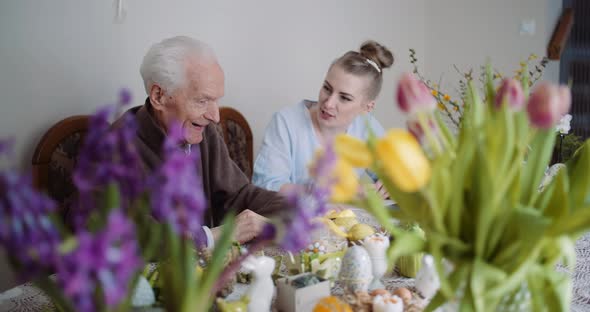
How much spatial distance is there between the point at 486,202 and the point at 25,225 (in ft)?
1.62

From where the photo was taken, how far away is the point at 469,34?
3.73 m

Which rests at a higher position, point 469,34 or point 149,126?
point 469,34

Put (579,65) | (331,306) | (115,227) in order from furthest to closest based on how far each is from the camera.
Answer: (579,65)
(331,306)
(115,227)

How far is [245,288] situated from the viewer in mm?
1001

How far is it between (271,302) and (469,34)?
10.9ft

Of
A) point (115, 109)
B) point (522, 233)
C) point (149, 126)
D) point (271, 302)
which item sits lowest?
point (271, 302)

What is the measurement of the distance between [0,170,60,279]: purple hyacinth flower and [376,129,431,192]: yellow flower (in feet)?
1.06

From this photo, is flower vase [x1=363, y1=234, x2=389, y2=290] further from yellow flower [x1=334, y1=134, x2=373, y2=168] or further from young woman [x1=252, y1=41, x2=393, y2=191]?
young woman [x1=252, y1=41, x2=393, y2=191]

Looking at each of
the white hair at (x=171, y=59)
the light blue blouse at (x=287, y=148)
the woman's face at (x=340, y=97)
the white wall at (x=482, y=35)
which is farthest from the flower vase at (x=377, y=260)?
the white wall at (x=482, y=35)

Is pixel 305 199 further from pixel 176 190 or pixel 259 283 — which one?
pixel 259 283

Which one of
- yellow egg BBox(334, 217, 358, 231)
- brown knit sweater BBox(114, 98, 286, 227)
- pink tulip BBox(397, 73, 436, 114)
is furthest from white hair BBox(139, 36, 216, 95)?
pink tulip BBox(397, 73, 436, 114)

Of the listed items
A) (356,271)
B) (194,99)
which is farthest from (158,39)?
(356,271)

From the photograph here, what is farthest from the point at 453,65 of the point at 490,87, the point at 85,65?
the point at 490,87

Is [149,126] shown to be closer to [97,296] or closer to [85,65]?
[85,65]
